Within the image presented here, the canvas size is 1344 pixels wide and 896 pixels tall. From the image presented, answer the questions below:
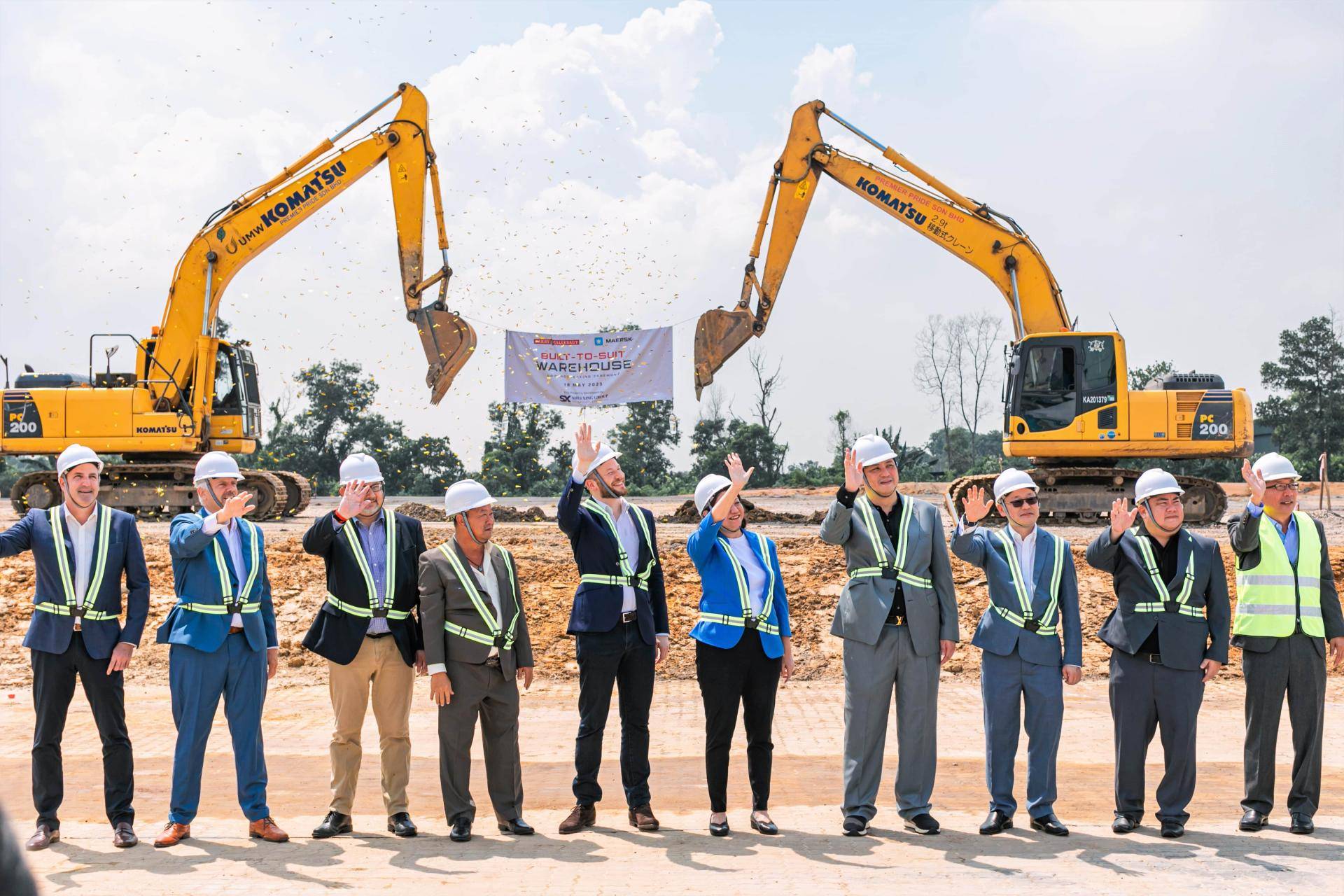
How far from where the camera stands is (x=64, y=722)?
6.79 meters

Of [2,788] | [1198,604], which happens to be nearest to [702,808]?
[1198,604]

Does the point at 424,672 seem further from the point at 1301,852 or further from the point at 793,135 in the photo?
the point at 793,135

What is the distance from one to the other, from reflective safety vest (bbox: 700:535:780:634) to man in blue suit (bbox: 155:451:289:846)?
8.04 ft

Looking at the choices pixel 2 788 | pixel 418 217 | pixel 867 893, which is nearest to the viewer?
pixel 867 893

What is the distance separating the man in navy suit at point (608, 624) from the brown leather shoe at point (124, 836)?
86.7 inches

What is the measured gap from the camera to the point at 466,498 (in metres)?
6.93

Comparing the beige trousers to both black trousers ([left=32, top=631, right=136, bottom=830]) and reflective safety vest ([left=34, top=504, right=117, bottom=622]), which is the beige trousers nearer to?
black trousers ([left=32, top=631, right=136, bottom=830])

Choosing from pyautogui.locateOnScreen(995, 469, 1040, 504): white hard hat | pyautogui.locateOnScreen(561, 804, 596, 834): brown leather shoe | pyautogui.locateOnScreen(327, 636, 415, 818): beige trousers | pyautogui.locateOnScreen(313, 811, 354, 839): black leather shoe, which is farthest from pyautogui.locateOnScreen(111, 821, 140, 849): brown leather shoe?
pyautogui.locateOnScreen(995, 469, 1040, 504): white hard hat

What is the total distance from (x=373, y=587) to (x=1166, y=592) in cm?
430

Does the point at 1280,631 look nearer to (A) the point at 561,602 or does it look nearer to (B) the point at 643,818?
(B) the point at 643,818

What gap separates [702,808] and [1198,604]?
2982 millimetres

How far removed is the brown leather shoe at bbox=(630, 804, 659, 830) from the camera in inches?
269

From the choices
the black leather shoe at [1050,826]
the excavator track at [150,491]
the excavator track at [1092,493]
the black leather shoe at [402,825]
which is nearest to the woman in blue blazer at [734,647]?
the black leather shoe at [1050,826]

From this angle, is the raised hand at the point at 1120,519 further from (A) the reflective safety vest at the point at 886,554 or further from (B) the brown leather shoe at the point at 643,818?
(B) the brown leather shoe at the point at 643,818
